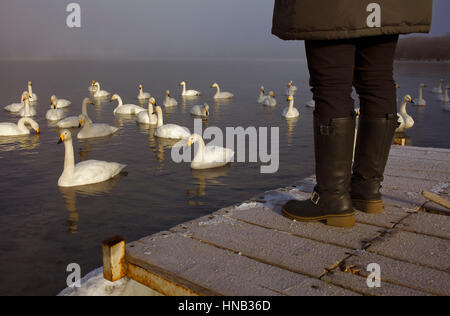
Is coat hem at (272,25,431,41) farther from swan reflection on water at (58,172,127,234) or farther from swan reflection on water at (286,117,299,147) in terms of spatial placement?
swan reflection on water at (286,117,299,147)

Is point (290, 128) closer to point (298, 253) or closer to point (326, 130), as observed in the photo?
point (326, 130)

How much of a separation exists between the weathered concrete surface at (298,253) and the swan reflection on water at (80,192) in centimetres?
445

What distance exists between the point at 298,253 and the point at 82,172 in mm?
6972

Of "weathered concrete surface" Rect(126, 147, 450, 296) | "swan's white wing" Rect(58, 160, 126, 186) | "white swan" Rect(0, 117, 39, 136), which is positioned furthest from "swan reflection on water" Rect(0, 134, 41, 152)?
"weathered concrete surface" Rect(126, 147, 450, 296)

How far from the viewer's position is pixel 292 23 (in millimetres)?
3303

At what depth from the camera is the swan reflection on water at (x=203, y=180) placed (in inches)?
343

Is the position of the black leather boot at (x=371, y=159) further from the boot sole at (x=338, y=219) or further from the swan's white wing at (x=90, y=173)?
the swan's white wing at (x=90, y=173)

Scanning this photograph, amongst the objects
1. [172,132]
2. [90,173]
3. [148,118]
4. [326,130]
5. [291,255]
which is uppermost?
[326,130]

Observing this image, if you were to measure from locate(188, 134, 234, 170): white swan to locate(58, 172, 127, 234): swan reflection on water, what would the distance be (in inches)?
73.6

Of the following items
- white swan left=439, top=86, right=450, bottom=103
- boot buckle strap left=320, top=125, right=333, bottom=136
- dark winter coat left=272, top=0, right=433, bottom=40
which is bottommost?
white swan left=439, top=86, right=450, bottom=103

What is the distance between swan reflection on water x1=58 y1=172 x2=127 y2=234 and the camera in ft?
25.5

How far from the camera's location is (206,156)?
10.6 meters

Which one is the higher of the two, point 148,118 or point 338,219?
point 338,219

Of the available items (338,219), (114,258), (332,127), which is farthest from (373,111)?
(114,258)
